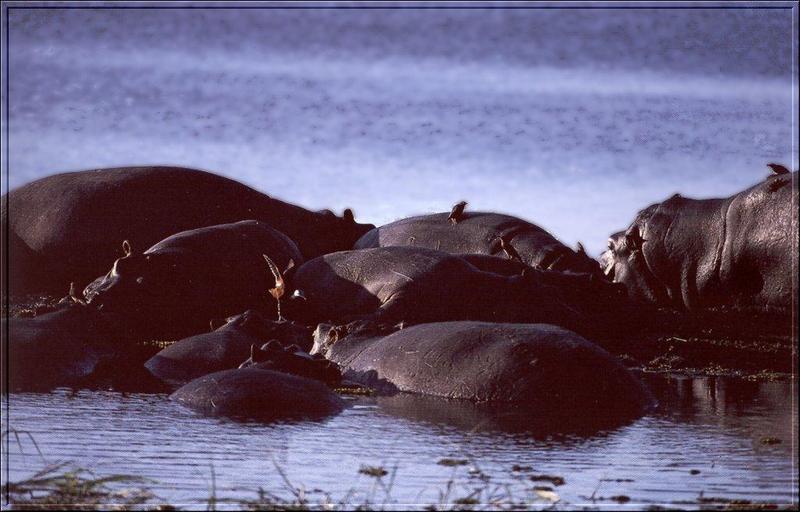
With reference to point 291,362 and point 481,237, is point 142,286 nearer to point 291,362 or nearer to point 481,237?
point 291,362

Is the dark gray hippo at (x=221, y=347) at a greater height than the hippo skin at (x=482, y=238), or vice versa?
the hippo skin at (x=482, y=238)

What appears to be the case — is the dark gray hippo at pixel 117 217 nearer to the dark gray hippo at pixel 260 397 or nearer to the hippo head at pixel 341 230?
the hippo head at pixel 341 230

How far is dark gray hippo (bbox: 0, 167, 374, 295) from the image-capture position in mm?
15586

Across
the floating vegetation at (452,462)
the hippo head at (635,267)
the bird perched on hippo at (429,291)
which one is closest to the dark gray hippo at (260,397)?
the floating vegetation at (452,462)

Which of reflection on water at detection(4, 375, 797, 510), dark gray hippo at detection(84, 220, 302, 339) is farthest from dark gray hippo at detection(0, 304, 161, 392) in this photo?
reflection on water at detection(4, 375, 797, 510)

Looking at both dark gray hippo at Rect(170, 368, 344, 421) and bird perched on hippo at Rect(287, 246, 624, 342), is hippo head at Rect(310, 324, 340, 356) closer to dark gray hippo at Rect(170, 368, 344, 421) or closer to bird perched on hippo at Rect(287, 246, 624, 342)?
bird perched on hippo at Rect(287, 246, 624, 342)

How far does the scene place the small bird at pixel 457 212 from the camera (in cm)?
1563

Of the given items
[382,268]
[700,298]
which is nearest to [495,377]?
[382,268]

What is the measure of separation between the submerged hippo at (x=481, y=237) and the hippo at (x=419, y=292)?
87.9 inches

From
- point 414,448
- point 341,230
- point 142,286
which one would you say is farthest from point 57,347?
point 341,230

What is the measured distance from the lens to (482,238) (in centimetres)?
1534

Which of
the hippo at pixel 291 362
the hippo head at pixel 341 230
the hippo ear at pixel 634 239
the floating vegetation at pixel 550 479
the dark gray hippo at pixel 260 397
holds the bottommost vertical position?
the floating vegetation at pixel 550 479

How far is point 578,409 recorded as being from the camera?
878cm

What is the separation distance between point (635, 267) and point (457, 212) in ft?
6.85
